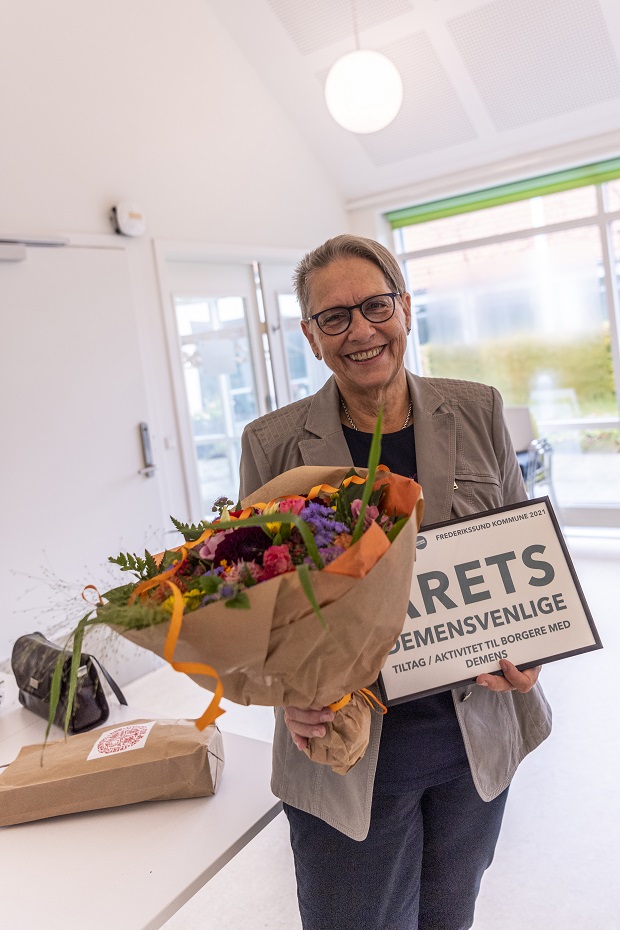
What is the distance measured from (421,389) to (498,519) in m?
0.32

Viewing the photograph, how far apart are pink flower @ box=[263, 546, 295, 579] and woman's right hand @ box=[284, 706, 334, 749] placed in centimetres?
26

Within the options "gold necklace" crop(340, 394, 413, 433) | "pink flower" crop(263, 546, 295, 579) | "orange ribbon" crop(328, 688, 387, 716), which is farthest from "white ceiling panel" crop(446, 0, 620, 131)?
"pink flower" crop(263, 546, 295, 579)

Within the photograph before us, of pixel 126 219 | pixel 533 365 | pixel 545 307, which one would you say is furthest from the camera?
pixel 533 365

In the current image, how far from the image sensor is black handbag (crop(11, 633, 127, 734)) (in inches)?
62.1

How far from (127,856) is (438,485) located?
0.80 meters

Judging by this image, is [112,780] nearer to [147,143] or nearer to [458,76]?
[147,143]

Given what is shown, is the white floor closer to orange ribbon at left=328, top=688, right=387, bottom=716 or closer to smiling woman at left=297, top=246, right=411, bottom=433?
orange ribbon at left=328, top=688, right=387, bottom=716

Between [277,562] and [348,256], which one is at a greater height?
[348,256]

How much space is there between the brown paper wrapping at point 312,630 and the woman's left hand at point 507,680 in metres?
0.33

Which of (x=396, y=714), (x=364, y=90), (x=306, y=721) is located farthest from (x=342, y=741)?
(x=364, y=90)

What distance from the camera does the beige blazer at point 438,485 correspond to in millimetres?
1229

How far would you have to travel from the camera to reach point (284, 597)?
80cm

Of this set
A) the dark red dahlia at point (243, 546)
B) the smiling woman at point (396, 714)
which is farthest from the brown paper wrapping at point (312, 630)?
the smiling woman at point (396, 714)

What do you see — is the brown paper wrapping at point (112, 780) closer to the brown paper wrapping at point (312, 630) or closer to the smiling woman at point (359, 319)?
the brown paper wrapping at point (312, 630)
